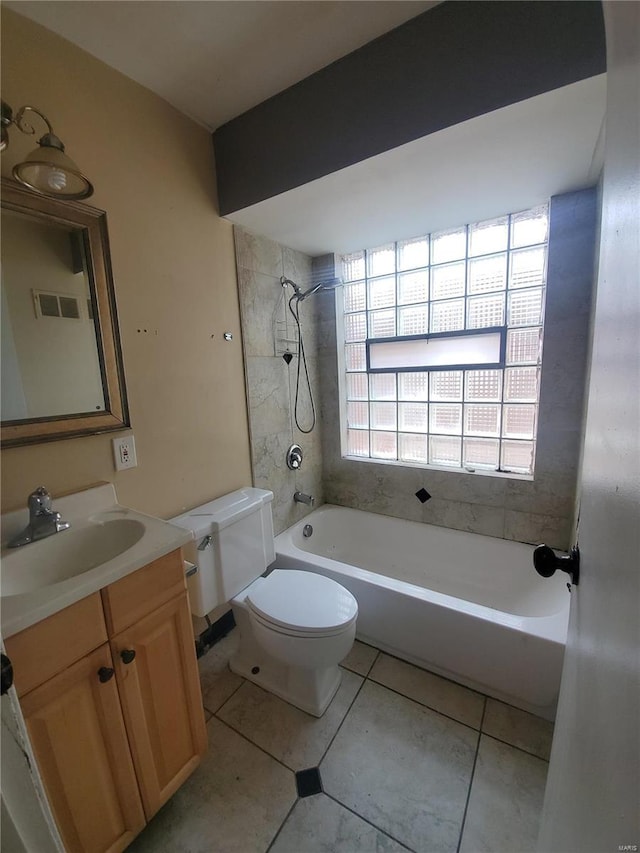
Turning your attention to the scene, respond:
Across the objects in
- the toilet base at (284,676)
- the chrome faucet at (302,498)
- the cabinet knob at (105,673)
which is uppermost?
the cabinet knob at (105,673)

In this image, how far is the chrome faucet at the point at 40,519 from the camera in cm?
99

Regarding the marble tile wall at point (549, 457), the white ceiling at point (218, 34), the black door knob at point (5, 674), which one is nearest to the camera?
the black door knob at point (5, 674)

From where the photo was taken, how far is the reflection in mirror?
1.01m

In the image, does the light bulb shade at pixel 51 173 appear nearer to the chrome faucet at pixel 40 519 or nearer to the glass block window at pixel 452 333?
the chrome faucet at pixel 40 519

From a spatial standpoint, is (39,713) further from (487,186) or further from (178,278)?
(487,186)

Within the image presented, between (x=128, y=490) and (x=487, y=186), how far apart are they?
1.99 metres

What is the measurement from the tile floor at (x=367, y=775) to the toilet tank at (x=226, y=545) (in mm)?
492

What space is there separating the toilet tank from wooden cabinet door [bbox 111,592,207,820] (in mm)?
314

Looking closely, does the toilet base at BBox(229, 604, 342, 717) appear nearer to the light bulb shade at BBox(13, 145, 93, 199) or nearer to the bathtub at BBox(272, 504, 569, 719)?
the bathtub at BBox(272, 504, 569, 719)

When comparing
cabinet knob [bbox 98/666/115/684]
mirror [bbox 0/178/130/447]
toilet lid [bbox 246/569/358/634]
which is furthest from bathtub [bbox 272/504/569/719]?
mirror [bbox 0/178/130/447]

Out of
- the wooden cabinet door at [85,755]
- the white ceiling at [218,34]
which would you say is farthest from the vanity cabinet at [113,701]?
the white ceiling at [218,34]

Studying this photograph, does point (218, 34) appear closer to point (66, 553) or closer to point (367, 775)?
point (66, 553)

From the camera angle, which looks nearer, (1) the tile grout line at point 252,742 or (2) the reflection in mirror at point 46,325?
(2) the reflection in mirror at point 46,325

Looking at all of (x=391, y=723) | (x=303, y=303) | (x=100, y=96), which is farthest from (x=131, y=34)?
(x=391, y=723)
